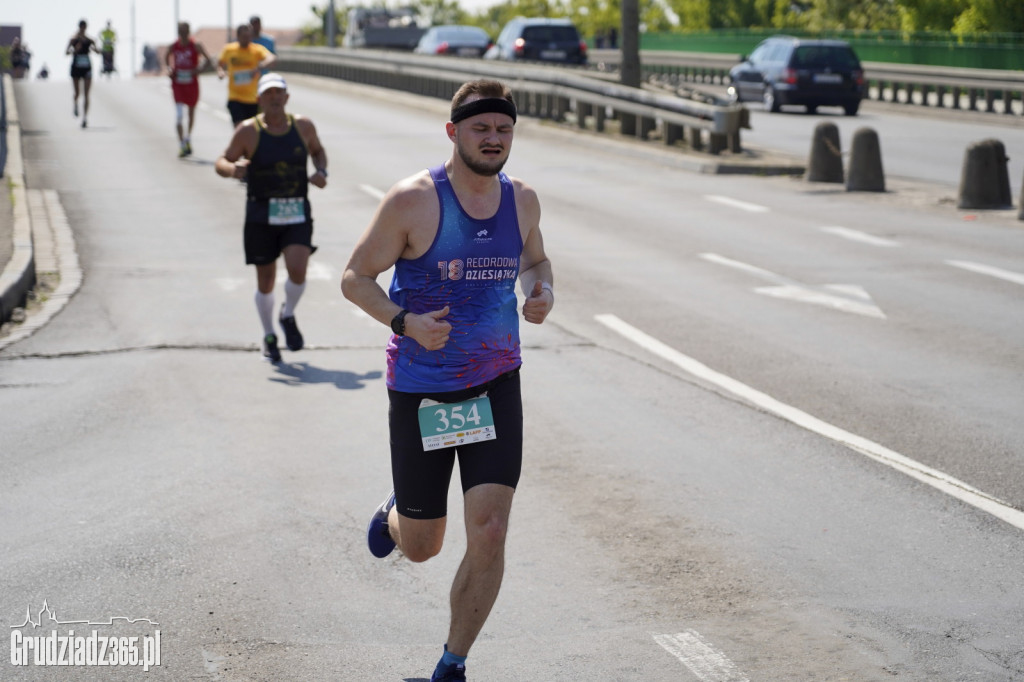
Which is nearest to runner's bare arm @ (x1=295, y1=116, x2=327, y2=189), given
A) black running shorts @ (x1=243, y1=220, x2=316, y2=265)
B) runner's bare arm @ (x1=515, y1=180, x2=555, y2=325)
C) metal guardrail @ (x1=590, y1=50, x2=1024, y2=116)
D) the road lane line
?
black running shorts @ (x1=243, y1=220, x2=316, y2=265)

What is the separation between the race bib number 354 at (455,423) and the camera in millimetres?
4863

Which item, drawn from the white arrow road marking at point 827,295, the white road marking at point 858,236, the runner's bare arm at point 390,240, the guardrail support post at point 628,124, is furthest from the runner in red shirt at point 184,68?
the runner's bare arm at point 390,240

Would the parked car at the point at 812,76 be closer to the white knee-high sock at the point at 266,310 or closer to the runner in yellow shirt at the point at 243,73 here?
the runner in yellow shirt at the point at 243,73

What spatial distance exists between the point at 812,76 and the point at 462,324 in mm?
31563

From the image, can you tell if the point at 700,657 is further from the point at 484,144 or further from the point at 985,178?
the point at 985,178

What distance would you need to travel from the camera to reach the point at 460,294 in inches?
192

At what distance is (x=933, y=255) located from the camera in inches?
589

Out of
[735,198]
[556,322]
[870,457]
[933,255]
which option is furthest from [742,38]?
[870,457]

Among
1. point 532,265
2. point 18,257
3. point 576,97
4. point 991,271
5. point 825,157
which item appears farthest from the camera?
point 576,97

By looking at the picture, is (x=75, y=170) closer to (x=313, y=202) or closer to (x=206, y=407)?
(x=313, y=202)

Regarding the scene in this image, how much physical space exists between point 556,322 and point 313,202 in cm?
817

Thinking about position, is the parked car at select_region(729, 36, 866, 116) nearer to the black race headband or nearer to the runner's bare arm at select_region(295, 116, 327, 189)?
the runner's bare arm at select_region(295, 116, 327, 189)
